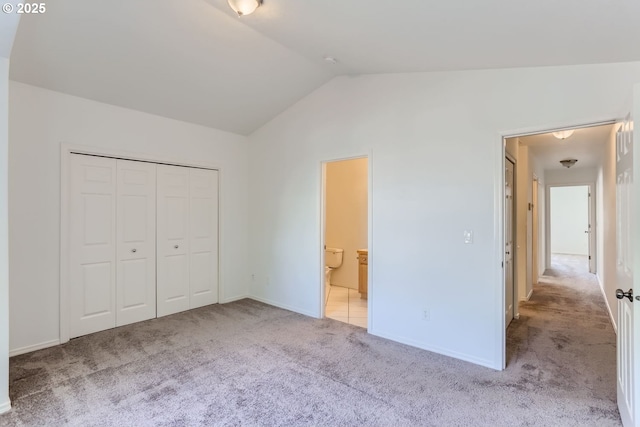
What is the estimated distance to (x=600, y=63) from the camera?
7.59 ft

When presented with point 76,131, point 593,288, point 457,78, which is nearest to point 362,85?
point 457,78

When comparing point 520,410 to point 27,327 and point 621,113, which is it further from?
point 27,327

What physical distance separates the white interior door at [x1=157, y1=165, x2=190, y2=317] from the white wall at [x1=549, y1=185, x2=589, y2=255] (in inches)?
465

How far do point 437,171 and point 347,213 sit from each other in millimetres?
2910

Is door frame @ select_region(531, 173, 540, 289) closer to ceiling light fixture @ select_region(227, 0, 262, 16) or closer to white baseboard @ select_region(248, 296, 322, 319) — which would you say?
white baseboard @ select_region(248, 296, 322, 319)

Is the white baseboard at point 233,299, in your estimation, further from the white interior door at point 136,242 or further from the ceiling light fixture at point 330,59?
the ceiling light fixture at point 330,59

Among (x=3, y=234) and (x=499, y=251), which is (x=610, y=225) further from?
(x=3, y=234)

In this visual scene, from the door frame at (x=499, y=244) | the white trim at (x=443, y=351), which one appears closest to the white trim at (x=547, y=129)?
the door frame at (x=499, y=244)

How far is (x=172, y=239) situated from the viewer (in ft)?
14.0

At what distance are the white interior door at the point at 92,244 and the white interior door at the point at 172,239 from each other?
20.7 inches

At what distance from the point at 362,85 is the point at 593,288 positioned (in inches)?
225

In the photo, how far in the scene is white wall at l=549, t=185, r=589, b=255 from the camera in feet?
35.1

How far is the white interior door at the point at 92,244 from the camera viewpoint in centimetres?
340

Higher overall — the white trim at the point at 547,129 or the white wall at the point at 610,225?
the white trim at the point at 547,129
